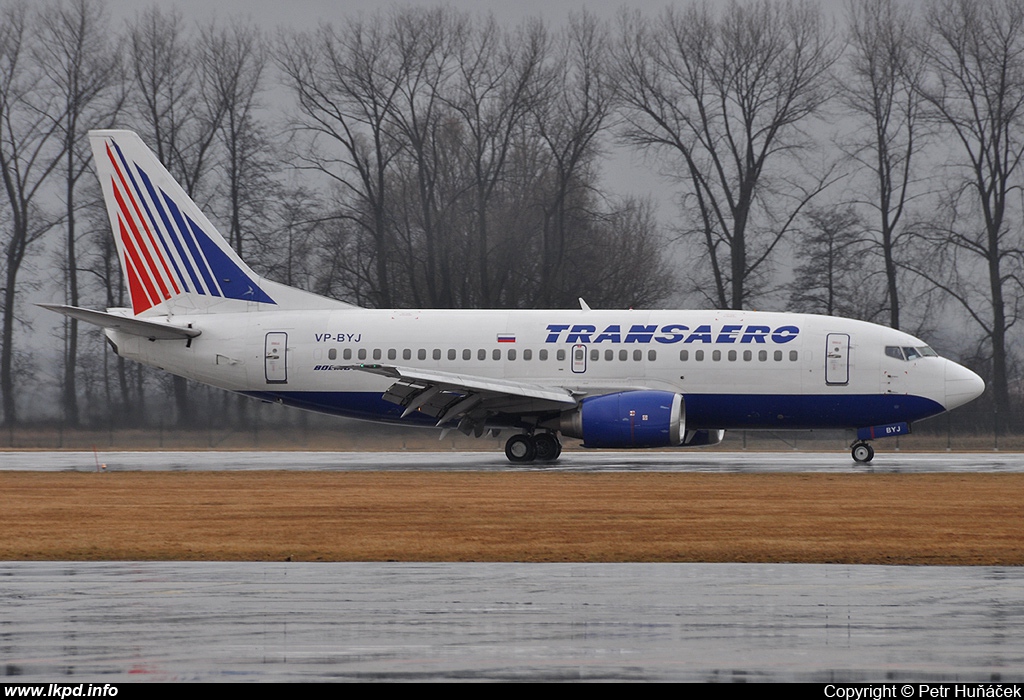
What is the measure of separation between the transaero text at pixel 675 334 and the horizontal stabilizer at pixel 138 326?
360 inches

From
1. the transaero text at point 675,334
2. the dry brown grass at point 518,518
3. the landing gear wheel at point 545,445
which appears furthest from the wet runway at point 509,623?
the landing gear wheel at point 545,445

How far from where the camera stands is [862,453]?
31.0 metres

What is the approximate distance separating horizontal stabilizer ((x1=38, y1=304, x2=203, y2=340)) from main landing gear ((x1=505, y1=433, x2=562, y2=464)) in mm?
8442

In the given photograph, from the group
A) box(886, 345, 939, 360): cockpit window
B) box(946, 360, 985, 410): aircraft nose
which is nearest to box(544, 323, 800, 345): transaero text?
box(886, 345, 939, 360): cockpit window

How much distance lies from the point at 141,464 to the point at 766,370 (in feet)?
48.8

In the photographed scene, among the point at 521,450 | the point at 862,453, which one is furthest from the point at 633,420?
the point at 862,453

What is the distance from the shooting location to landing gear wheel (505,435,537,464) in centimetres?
3088

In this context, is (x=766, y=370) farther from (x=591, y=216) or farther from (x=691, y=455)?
(x=591, y=216)

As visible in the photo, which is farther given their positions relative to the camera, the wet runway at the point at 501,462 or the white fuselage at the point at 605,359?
the white fuselage at the point at 605,359

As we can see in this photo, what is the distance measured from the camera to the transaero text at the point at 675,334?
30734mm

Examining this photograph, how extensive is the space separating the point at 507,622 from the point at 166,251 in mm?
26329

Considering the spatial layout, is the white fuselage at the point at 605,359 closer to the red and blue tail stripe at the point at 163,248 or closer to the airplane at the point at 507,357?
the airplane at the point at 507,357

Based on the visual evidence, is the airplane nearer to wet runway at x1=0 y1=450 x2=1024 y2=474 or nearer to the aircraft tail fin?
the aircraft tail fin
